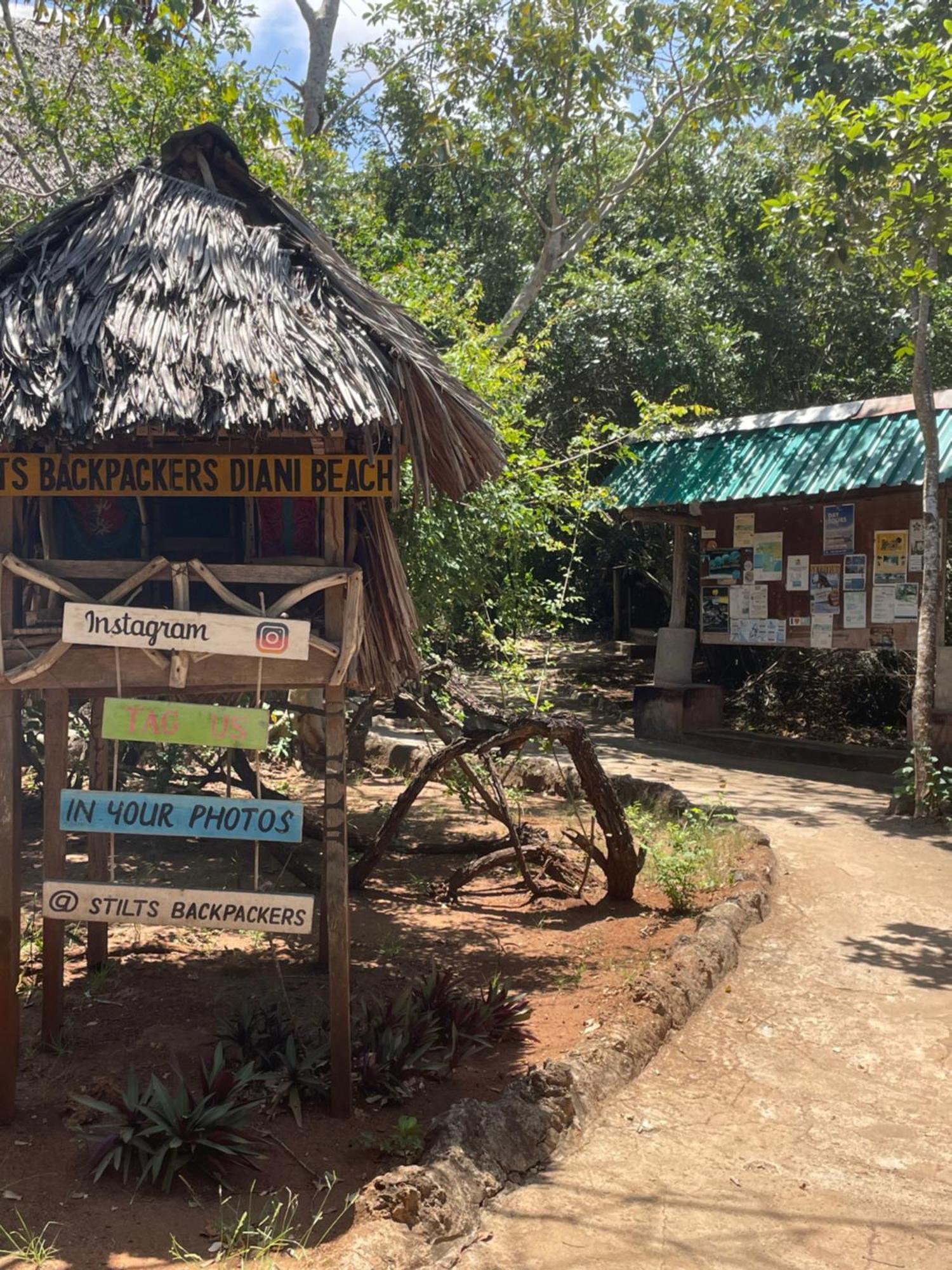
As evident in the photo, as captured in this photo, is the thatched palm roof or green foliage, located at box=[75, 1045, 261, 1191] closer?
green foliage, located at box=[75, 1045, 261, 1191]

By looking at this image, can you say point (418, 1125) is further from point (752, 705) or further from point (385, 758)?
point (752, 705)

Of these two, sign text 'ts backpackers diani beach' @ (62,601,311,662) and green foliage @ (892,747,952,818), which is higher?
sign text 'ts backpackers diani beach' @ (62,601,311,662)

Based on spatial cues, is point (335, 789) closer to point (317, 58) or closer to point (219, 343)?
point (219, 343)

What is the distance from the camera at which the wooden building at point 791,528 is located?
11.2 meters

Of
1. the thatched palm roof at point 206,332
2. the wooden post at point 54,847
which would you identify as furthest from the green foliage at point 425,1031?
the thatched palm roof at point 206,332

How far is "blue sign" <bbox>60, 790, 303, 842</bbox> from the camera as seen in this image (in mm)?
4348

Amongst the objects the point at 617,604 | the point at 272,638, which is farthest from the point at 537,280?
the point at 272,638

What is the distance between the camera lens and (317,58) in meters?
15.2

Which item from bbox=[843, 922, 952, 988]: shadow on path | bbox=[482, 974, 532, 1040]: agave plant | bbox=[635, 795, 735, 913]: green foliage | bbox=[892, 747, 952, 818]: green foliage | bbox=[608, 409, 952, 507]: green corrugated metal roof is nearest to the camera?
bbox=[482, 974, 532, 1040]: agave plant

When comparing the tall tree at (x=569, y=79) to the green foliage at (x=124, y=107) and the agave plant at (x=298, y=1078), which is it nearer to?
the green foliage at (x=124, y=107)

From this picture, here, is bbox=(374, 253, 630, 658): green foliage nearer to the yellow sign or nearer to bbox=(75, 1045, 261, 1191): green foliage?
the yellow sign

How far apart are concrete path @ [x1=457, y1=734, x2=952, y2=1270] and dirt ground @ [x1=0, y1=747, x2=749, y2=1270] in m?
0.54

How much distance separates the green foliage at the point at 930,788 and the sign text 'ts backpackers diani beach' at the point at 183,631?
6.76m

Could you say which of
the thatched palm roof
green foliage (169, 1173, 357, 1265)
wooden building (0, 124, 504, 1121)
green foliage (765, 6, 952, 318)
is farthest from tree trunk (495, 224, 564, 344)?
green foliage (169, 1173, 357, 1265)
